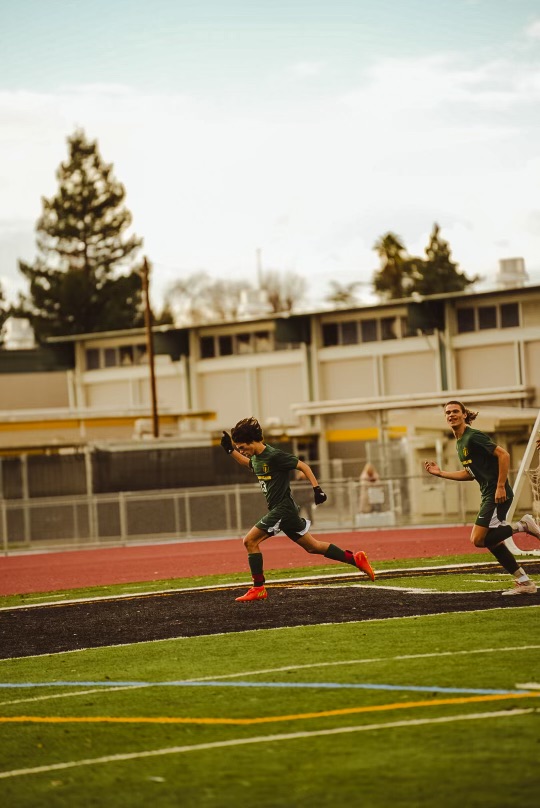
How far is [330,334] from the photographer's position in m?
58.1

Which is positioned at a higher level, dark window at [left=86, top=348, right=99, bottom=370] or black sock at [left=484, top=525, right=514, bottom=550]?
dark window at [left=86, top=348, right=99, bottom=370]

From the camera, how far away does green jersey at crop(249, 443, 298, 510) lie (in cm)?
1321

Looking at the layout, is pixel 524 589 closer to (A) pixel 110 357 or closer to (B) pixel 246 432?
(B) pixel 246 432

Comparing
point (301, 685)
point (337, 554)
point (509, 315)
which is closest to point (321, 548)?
point (337, 554)

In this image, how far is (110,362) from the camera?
65.6m

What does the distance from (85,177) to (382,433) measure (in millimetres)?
36689

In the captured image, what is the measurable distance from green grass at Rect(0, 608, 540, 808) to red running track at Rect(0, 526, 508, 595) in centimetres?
796

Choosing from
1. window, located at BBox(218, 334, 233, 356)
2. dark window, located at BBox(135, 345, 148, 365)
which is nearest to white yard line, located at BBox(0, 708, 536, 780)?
window, located at BBox(218, 334, 233, 356)

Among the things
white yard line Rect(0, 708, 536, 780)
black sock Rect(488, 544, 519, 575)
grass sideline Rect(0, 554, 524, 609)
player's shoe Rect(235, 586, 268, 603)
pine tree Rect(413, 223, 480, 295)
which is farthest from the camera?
pine tree Rect(413, 223, 480, 295)

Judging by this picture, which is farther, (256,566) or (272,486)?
(256,566)

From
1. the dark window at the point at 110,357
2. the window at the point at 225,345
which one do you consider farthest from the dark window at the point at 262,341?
the dark window at the point at 110,357

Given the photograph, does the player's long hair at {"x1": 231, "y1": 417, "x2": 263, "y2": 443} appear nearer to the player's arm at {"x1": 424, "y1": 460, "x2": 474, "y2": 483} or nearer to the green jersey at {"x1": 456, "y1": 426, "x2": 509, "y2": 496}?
the player's arm at {"x1": 424, "y1": 460, "x2": 474, "y2": 483}

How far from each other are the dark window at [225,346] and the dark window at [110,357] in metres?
6.60

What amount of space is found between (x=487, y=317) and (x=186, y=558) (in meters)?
31.4
